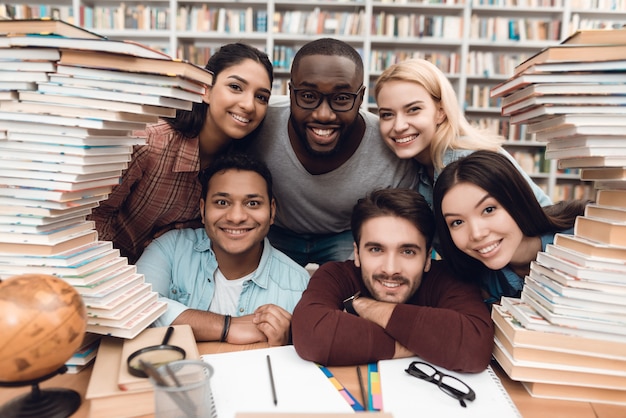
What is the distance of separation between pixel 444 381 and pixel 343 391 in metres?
0.25

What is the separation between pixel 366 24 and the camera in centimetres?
476

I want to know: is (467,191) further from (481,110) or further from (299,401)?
(481,110)

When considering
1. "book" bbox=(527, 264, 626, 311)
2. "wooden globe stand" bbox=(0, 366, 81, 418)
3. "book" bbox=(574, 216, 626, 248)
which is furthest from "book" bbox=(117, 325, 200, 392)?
"book" bbox=(574, 216, 626, 248)

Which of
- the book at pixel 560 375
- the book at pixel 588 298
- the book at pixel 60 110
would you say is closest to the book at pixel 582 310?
the book at pixel 588 298

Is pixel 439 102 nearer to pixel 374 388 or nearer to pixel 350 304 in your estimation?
pixel 350 304

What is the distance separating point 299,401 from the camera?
945 mm

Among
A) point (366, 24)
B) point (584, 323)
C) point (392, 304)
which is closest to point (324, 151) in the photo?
point (392, 304)

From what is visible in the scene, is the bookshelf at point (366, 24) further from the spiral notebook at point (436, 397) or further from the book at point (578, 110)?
the spiral notebook at point (436, 397)

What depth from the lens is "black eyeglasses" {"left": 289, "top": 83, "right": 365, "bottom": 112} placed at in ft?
5.92

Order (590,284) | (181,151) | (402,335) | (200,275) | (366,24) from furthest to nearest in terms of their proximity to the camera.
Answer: (366,24) < (181,151) < (200,275) < (402,335) < (590,284)

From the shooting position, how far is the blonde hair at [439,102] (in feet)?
6.06

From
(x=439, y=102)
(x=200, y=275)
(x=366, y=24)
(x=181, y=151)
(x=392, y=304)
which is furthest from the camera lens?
(x=366, y=24)

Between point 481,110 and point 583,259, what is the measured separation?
4475 mm

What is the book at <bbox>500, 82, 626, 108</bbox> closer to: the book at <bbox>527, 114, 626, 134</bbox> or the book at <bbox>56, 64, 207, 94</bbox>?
the book at <bbox>527, 114, 626, 134</bbox>
